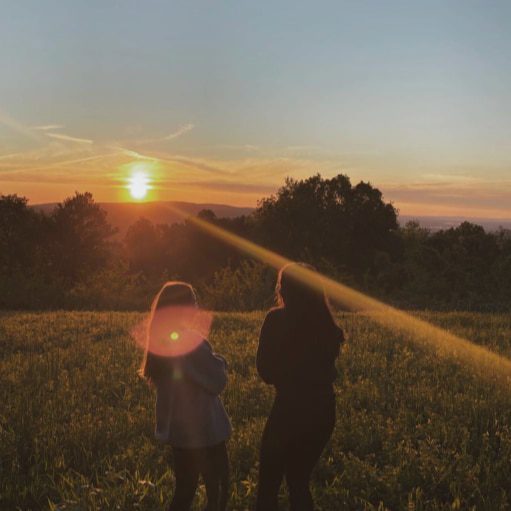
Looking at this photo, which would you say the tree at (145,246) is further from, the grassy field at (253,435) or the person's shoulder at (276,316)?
the person's shoulder at (276,316)

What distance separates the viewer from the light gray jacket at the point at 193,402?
13.7ft

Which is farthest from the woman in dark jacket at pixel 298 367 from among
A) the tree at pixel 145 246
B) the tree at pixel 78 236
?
the tree at pixel 145 246

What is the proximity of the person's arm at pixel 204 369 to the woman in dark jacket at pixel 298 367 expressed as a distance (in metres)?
0.38

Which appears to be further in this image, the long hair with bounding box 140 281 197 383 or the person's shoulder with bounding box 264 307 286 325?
the long hair with bounding box 140 281 197 383

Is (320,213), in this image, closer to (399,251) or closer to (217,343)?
(399,251)

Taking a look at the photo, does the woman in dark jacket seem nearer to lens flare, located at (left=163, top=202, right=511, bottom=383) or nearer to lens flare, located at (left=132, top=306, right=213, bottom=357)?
lens flare, located at (left=163, top=202, right=511, bottom=383)

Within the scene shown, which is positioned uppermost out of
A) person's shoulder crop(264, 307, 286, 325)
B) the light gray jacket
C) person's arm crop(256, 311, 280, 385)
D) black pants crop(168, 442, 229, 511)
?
person's shoulder crop(264, 307, 286, 325)

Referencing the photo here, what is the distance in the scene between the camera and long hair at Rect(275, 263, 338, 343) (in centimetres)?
391

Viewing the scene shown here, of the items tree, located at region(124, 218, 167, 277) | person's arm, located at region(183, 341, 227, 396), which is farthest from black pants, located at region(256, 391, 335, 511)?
tree, located at region(124, 218, 167, 277)

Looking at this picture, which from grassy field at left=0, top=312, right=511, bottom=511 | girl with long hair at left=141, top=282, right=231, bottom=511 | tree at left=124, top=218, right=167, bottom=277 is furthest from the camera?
tree at left=124, top=218, right=167, bottom=277

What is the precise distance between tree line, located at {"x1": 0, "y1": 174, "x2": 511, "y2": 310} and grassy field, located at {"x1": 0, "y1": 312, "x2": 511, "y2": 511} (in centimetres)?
1365

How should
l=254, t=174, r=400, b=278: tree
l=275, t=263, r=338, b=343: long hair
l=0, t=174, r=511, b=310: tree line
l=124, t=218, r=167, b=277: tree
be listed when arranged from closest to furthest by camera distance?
l=275, t=263, r=338, b=343: long hair < l=0, t=174, r=511, b=310: tree line < l=254, t=174, r=400, b=278: tree < l=124, t=218, r=167, b=277: tree

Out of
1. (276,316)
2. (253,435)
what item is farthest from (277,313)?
(253,435)

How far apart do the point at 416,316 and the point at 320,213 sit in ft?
103
